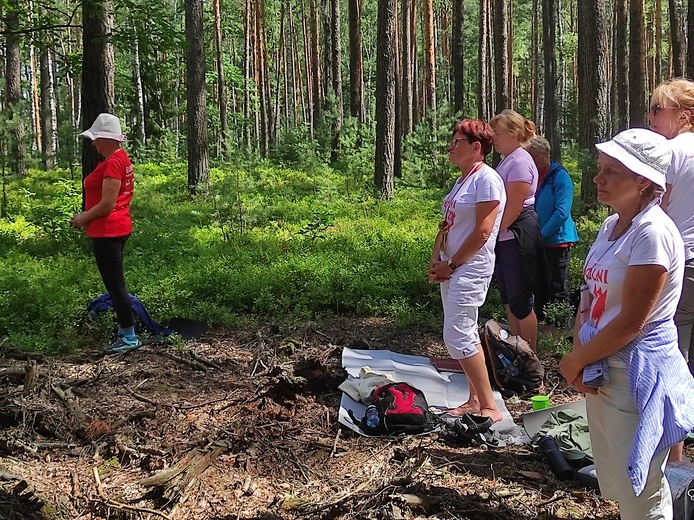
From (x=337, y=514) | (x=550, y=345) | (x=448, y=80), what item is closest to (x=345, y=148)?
(x=550, y=345)

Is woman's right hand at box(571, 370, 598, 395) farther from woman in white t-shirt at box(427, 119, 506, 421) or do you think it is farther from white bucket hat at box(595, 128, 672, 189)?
woman in white t-shirt at box(427, 119, 506, 421)

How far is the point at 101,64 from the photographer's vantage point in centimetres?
939

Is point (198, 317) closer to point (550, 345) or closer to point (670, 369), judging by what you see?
point (550, 345)

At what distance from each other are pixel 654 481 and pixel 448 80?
4304cm

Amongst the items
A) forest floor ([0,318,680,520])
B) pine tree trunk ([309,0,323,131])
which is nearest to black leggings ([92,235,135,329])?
forest floor ([0,318,680,520])

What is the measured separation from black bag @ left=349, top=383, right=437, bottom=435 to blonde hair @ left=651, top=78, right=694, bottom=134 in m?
2.40

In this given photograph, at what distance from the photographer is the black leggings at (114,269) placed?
5.71 m

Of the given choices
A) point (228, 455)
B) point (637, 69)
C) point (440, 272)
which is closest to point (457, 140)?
point (440, 272)

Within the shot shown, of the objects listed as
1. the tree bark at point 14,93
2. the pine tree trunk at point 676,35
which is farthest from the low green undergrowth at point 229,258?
the pine tree trunk at point 676,35

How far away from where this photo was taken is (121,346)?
591 cm

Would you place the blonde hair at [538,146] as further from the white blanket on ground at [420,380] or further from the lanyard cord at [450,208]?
the white blanket on ground at [420,380]

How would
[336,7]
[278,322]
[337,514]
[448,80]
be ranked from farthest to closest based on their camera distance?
[448,80] < [336,7] < [278,322] < [337,514]

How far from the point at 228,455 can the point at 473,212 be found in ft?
7.34

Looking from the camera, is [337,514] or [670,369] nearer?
[670,369]
